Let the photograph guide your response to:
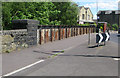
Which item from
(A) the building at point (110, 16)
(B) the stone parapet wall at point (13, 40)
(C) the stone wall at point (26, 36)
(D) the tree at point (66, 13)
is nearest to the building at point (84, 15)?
(A) the building at point (110, 16)

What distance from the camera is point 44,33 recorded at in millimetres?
18484

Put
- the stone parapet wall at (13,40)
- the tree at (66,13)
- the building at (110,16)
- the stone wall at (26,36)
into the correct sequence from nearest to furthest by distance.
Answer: the stone parapet wall at (13,40) < the stone wall at (26,36) < the tree at (66,13) < the building at (110,16)

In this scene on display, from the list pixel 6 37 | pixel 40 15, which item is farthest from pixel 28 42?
pixel 40 15

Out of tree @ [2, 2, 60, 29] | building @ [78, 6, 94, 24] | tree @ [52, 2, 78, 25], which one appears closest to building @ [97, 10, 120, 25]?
building @ [78, 6, 94, 24]

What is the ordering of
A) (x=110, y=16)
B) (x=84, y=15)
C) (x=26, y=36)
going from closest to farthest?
(x=26, y=36), (x=84, y=15), (x=110, y=16)

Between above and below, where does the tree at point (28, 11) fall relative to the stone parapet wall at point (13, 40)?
above

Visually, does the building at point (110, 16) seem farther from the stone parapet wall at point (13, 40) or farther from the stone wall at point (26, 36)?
the stone parapet wall at point (13, 40)

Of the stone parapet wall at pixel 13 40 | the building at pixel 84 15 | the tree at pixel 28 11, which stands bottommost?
the stone parapet wall at pixel 13 40

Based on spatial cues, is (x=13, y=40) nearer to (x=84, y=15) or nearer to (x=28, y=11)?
(x=28, y=11)

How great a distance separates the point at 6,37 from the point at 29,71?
5242 millimetres

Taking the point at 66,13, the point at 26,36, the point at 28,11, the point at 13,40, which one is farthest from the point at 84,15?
the point at 13,40

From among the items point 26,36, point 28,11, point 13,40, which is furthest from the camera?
point 28,11

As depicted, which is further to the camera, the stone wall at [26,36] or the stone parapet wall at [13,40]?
the stone wall at [26,36]

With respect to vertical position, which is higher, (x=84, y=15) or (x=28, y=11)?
(x=84, y=15)
